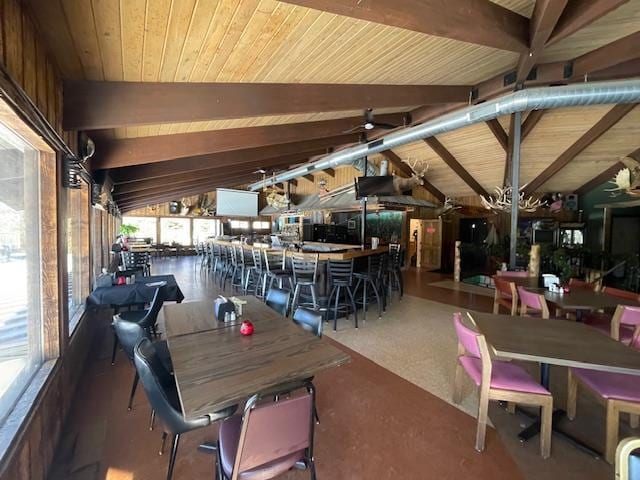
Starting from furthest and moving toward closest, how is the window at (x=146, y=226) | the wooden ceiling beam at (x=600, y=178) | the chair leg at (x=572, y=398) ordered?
the window at (x=146, y=226) → the wooden ceiling beam at (x=600, y=178) → the chair leg at (x=572, y=398)

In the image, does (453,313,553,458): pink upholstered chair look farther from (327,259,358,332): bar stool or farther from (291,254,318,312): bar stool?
(291,254,318,312): bar stool

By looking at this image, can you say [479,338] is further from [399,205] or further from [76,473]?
[399,205]

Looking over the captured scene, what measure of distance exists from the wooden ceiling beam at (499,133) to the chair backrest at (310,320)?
6260 mm

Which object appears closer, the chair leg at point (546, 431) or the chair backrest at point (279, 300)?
the chair leg at point (546, 431)

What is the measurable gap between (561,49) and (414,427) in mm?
5039

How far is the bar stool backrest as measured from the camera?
171 inches

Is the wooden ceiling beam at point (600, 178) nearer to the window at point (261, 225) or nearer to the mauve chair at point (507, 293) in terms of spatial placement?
the mauve chair at point (507, 293)

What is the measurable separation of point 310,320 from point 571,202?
10.3 meters

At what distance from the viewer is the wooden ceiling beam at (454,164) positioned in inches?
296

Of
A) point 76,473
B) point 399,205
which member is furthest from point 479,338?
point 399,205

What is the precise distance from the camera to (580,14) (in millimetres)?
2523

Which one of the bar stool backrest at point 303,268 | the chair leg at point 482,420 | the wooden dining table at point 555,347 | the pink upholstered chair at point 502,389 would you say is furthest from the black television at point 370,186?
the chair leg at point 482,420

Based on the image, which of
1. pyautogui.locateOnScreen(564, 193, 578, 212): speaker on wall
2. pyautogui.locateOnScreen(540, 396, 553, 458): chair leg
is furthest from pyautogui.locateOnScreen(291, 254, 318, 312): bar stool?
pyautogui.locateOnScreen(564, 193, 578, 212): speaker on wall

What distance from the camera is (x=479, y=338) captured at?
1.81 m
